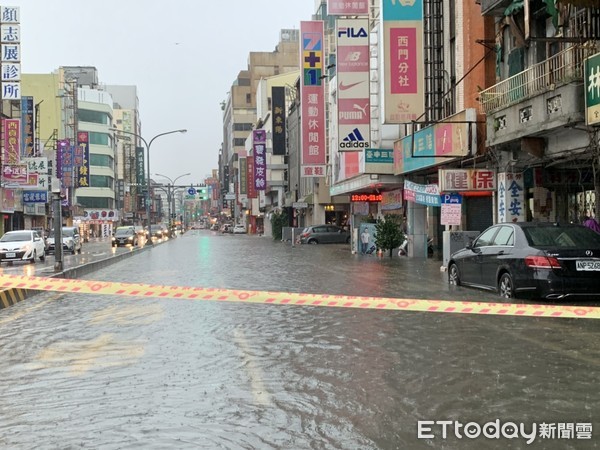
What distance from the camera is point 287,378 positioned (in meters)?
6.72

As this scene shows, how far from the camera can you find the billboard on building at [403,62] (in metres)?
24.0

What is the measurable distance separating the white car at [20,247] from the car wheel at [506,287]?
2336 cm

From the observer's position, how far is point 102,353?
8.17m

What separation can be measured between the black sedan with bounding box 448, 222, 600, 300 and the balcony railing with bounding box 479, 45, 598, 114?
13.2 ft

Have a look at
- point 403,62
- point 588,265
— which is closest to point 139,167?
point 403,62

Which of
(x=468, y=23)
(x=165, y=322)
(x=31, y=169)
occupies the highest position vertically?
(x=468, y=23)

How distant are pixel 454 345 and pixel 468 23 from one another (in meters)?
17.3

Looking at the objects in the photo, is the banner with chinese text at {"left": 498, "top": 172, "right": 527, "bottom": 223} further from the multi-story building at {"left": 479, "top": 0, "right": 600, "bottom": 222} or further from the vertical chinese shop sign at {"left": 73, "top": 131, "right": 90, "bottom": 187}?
the vertical chinese shop sign at {"left": 73, "top": 131, "right": 90, "bottom": 187}

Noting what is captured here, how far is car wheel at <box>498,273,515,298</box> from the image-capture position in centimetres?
1240

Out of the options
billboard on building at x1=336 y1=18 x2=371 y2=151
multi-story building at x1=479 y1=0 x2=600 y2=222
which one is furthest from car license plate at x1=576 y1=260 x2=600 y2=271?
billboard on building at x1=336 y1=18 x2=371 y2=151

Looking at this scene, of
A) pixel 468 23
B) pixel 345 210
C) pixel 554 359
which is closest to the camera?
pixel 554 359

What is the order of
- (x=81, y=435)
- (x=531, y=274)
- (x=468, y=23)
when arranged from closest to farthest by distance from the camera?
(x=81, y=435) → (x=531, y=274) → (x=468, y=23)

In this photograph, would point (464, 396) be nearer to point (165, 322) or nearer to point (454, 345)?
point (454, 345)

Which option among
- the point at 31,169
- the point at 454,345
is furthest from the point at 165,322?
the point at 31,169
